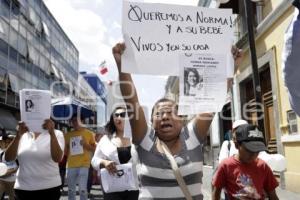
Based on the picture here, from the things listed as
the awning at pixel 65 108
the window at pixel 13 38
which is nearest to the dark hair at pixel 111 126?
the awning at pixel 65 108

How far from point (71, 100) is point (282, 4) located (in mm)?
6159

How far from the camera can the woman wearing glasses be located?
505 cm

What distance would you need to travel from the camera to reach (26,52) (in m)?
35.2

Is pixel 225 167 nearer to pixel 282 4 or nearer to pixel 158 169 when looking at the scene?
pixel 158 169

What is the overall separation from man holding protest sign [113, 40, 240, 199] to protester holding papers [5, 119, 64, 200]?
1767 mm

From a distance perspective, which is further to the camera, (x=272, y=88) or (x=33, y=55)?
(x=33, y=55)

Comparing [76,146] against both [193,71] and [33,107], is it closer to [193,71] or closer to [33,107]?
[33,107]

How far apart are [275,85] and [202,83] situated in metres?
9.43

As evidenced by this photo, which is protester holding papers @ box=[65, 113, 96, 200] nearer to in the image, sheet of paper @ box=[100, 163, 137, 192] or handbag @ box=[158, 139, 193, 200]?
sheet of paper @ box=[100, 163, 137, 192]

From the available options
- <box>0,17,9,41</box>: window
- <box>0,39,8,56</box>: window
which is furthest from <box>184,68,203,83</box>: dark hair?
<box>0,39,8,56</box>: window

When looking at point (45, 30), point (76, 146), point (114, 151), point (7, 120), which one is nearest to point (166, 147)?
point (114, 151)

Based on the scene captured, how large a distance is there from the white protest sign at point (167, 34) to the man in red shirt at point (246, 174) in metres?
0.90

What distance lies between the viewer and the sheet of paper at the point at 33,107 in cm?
459

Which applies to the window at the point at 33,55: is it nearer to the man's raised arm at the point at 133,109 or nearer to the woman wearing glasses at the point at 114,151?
the woman wearing glasses at the point at 114,151
